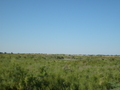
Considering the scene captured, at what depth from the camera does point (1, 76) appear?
641 centimetres

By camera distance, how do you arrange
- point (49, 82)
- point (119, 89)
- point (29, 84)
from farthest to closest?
point (49, 82) < point (29, 84) < point (119, 89)

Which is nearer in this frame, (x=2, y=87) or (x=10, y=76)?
(x=2, y=87)

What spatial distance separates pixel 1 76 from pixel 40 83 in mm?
2262

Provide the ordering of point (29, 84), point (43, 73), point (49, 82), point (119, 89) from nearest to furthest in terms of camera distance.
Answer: point (119, 89) → point (29, 84) → point (49, 82) → point (43, 73)

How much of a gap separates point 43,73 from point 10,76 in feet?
6.41

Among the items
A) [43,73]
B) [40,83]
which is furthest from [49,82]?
[43,73]

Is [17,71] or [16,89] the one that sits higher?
[17,71]

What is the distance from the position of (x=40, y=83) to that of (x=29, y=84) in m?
0.60

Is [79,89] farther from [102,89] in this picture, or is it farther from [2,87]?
[2,87]

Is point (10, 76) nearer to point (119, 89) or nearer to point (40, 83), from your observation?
point (40, 83)

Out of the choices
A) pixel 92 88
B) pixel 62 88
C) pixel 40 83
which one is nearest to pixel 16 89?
pixel 40 83

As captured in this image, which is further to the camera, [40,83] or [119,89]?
[40,83]

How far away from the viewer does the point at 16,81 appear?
→ 5.84m

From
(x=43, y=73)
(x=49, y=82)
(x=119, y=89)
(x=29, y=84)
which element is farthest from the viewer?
(x=43, y=73)
